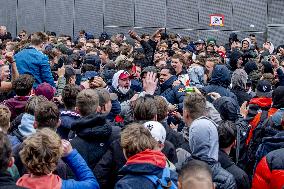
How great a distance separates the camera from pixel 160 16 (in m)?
22.0

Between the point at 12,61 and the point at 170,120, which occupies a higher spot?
the point at 12,61

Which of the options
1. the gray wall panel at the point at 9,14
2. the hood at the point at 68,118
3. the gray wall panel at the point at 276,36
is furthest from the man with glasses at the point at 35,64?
the gray wall panel at the point at 9,14

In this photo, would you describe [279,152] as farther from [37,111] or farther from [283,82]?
[283,82]

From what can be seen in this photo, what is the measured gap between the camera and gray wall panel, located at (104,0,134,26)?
22.6m

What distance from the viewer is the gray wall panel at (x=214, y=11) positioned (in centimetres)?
2053

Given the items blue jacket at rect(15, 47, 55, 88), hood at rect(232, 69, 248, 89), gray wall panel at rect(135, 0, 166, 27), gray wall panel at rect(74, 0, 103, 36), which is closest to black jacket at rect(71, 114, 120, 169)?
hood at rect(232, 69, 248, 89)

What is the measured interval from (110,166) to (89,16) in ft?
62.4

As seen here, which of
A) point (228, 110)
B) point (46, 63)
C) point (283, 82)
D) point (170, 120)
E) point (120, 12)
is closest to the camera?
point (228, 110)

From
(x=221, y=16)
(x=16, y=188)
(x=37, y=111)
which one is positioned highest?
(x=221, y=16)

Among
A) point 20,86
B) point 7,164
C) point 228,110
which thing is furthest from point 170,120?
point 7,164

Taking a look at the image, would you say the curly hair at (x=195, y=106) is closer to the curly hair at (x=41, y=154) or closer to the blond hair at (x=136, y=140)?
the blond hair at (x=136, y=140)

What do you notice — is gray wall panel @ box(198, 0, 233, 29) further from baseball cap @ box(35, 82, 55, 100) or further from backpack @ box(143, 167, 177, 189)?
backpack @ box(143, 167, 177, 189)

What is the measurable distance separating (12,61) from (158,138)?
3.69m

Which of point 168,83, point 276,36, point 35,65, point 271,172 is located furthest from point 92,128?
point 276,36
